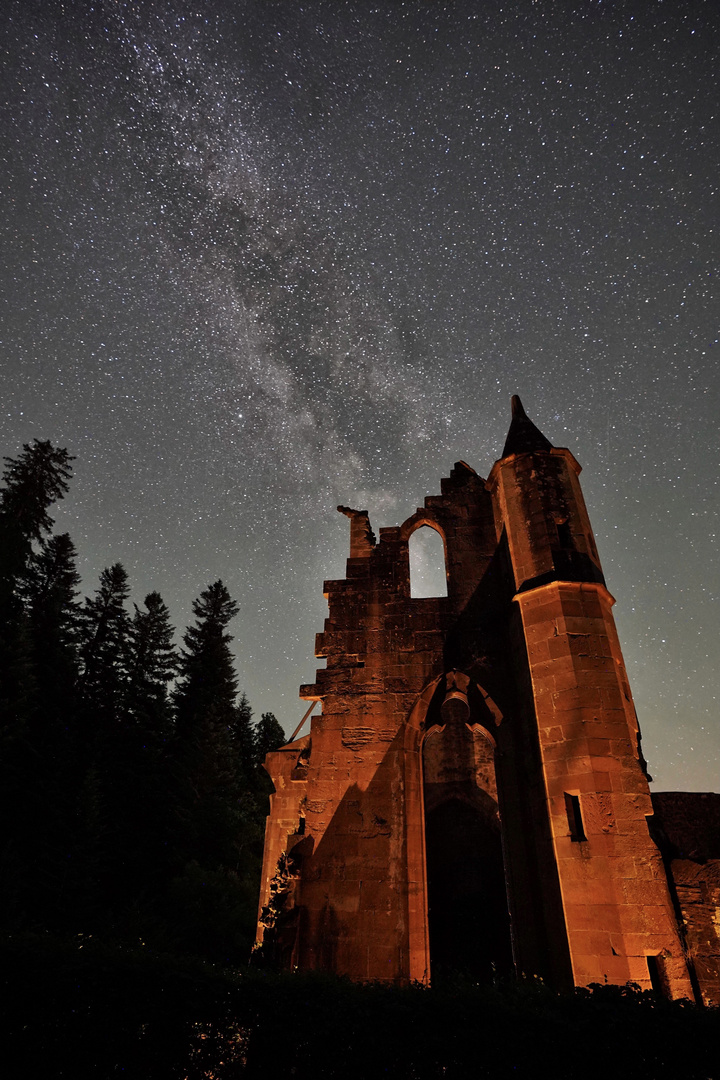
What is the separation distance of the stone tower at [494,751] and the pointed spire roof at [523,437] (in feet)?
0.13

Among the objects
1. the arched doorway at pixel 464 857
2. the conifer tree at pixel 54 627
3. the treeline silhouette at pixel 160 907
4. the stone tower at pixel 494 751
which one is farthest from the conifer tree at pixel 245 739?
the stone tower at pixel 494 751

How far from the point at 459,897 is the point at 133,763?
15.1m

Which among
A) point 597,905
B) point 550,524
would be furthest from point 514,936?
point 550,524

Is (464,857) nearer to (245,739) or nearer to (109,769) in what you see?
(109,769)

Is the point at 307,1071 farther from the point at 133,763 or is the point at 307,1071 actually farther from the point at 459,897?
the point at 133,763

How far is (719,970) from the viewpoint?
18.9ft

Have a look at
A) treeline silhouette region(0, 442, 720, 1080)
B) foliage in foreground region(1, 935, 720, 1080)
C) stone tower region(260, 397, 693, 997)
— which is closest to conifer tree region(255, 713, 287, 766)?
treeline silhouette region(0, 442, 720, 1080)

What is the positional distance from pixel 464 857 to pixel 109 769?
14844 mm

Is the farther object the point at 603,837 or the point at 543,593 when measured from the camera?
the point at 543,593

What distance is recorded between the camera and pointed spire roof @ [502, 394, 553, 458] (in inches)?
384

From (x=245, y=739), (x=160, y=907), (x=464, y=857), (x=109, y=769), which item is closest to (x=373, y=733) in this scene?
(x=464, y=857)

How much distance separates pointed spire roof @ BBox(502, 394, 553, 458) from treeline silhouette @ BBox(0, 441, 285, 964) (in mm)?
12827

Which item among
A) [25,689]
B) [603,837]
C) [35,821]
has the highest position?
[25,689]

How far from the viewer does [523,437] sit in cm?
1009
